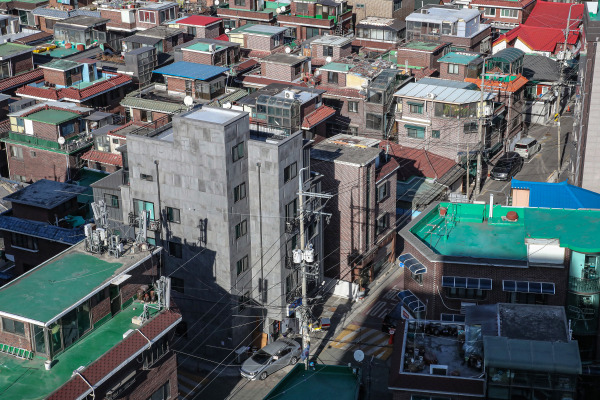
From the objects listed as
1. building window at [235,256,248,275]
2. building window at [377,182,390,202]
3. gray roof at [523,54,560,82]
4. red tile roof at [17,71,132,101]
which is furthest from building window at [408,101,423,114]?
red tile roof at [17,71,132,101]

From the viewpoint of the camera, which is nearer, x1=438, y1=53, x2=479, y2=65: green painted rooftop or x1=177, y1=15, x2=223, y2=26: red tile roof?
x1=438, y1=53, x2=479, y2=65: green painted rooftop

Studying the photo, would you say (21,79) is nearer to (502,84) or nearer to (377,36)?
(377,36)

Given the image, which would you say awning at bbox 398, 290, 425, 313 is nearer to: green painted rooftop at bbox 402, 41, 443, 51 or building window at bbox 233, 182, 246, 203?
building window at bbox 233, 182, 246, 203

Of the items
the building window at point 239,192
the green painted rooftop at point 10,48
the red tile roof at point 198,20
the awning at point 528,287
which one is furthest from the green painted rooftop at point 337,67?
the awning at point 528,287

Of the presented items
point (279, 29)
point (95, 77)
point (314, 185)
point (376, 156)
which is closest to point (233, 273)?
point (314, 185)

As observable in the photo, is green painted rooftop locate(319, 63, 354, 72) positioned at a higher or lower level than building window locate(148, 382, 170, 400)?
higher

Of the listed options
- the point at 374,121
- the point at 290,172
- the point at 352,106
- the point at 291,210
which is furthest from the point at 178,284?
the point at 352,106

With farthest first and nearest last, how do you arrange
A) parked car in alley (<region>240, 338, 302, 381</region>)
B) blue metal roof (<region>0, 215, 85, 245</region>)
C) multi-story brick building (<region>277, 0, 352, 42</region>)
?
multi-story brick building (<region>277, 0, 352, 42</region>) < blue metal roof (<region>0, 215, 85, 245</region>) < parked car in alley (<region>240, 338, 302, 381</region>)

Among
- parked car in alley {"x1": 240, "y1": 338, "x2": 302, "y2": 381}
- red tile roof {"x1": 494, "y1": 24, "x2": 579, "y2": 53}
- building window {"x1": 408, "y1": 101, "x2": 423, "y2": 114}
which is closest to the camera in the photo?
parked car in alley {"x1": 240, "y1": 338, "x2": 302, "y2": 381}
